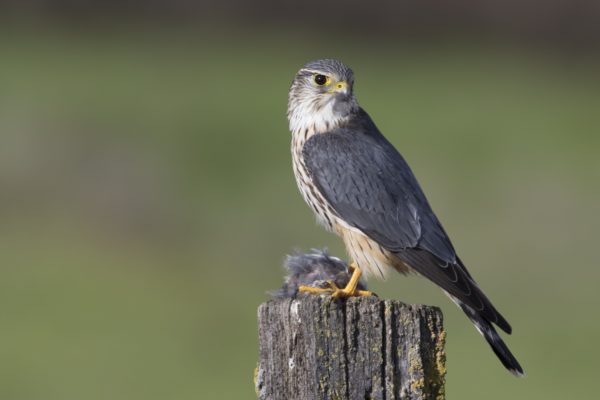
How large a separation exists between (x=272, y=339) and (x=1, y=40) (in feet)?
59.0

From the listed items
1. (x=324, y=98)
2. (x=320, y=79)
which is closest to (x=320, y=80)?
(x=320, y=79)

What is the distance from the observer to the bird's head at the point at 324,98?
20.6 feet

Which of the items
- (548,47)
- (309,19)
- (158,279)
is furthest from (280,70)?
(158,279)

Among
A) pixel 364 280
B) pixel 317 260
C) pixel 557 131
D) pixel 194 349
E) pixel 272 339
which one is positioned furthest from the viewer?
pixel 557 131

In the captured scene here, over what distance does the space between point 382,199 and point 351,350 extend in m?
1.68

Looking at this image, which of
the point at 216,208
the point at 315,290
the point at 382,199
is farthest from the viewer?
the point at 216,208

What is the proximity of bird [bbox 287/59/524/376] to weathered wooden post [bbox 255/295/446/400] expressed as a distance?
0.87m

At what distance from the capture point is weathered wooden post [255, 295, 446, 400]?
4.15 meters

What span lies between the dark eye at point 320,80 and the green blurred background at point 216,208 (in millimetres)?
5002

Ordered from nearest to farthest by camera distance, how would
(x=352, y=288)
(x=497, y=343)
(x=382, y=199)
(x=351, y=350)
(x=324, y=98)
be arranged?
(x=351, y=350) < (x=352, y=288) < (x=497, y=343) < (x=382, y=199) < (x=324, y=98)

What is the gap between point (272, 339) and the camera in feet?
14.0

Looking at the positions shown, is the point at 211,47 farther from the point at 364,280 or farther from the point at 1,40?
the point at 364,280

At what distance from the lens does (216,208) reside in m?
15.4

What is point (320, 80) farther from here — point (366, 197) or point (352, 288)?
point (352, 288)
